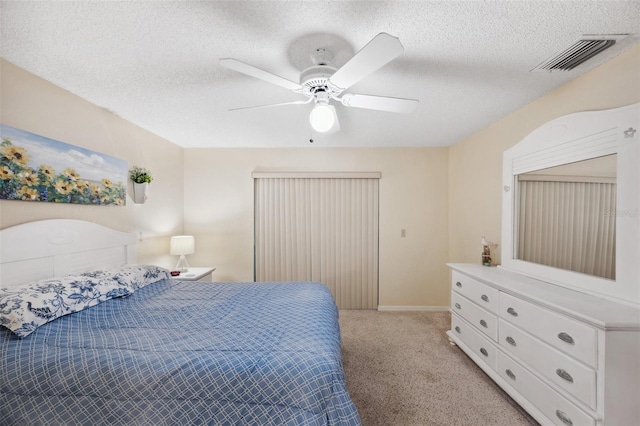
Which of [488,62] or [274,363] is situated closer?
[274,363]

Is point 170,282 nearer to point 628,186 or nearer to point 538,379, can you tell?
point 538,379

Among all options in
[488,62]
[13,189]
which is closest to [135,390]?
[13,189]

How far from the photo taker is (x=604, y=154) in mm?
1729

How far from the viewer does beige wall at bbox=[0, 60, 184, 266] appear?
6.07 ft

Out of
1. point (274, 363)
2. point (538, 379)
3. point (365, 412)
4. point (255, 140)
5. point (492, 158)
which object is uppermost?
point (255, 140)

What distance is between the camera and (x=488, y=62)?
1.78 m

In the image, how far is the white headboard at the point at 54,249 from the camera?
1752 mm

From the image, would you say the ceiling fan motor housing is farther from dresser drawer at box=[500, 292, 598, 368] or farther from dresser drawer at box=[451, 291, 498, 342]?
dresser drawer at box=[451, 291, 498, 342]

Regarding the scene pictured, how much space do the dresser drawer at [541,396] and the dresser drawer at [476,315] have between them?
0.59 ft

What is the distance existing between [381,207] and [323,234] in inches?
37.3

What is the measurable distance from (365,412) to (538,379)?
1144mm

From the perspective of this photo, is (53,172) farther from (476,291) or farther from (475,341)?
(475,341)

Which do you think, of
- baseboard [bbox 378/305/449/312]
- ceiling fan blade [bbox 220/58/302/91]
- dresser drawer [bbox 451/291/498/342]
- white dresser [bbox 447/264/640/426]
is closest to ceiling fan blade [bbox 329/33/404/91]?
ceiling fan blade [bbox 220/58/302/91]

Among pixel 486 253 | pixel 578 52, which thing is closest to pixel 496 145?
pixel 486 253
